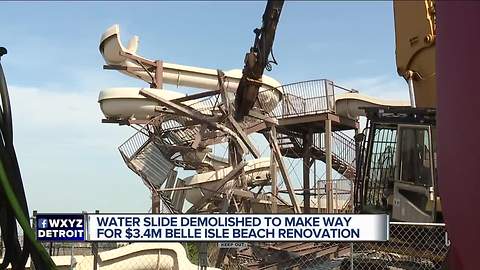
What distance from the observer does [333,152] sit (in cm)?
2852

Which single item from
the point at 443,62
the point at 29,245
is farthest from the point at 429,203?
the point at 29,245

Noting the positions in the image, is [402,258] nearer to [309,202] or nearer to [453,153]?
[453,153]

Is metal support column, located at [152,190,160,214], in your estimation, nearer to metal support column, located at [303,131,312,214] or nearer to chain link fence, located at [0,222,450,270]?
metal support column, located at [303,131,312,214]

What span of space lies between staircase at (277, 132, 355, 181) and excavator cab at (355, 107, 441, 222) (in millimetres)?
16400

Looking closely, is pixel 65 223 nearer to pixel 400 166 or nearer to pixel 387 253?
pixel 387 253

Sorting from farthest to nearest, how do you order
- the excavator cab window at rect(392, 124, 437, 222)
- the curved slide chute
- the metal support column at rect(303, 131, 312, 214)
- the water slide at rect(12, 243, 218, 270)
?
the curved slide chute < the metal support column at rect(303, 131, 312, 214) < the water slide at rect(12, 243, 218, 270) < the excavator cab window at rect(392, 124, 437, 222)

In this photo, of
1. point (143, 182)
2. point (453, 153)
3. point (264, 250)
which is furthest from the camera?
point (143, 182)

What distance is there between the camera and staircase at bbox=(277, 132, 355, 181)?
28.7 metres

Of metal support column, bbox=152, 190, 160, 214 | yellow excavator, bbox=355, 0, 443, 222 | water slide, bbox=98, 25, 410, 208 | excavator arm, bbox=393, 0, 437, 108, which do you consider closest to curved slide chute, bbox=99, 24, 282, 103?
water slide, bbox=98, 25, 410, 208

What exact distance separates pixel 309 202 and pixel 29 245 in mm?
22919

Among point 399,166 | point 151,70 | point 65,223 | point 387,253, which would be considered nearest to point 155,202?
point 151,70

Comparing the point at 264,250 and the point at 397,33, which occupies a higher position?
the point at 397,33

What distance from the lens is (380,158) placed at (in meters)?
11.8

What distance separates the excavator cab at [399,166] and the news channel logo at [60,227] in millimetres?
5899
